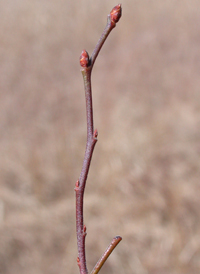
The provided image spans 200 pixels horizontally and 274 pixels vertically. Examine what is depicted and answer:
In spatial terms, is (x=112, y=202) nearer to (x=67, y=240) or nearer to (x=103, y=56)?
(x=67, y=240)

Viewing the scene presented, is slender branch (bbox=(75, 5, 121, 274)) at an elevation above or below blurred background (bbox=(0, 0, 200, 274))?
below

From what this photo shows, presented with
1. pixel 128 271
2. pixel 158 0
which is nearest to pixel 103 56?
pixel 158 0

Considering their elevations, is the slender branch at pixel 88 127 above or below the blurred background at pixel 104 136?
below

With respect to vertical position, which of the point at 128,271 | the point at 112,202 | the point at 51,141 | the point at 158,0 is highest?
the point at 158,0

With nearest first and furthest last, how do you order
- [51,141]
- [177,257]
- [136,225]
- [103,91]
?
[177,257] < [136,225] < [51,141] < [103,91]

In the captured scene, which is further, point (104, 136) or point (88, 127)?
point (104, 136)

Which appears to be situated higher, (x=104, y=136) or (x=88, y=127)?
(x=104, y=136)

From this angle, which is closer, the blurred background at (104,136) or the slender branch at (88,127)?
the slender branch at (88,127)

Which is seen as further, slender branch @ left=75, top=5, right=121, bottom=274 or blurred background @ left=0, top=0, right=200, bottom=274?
blurred background @ left=0, top=0, right=200, bottom=274
